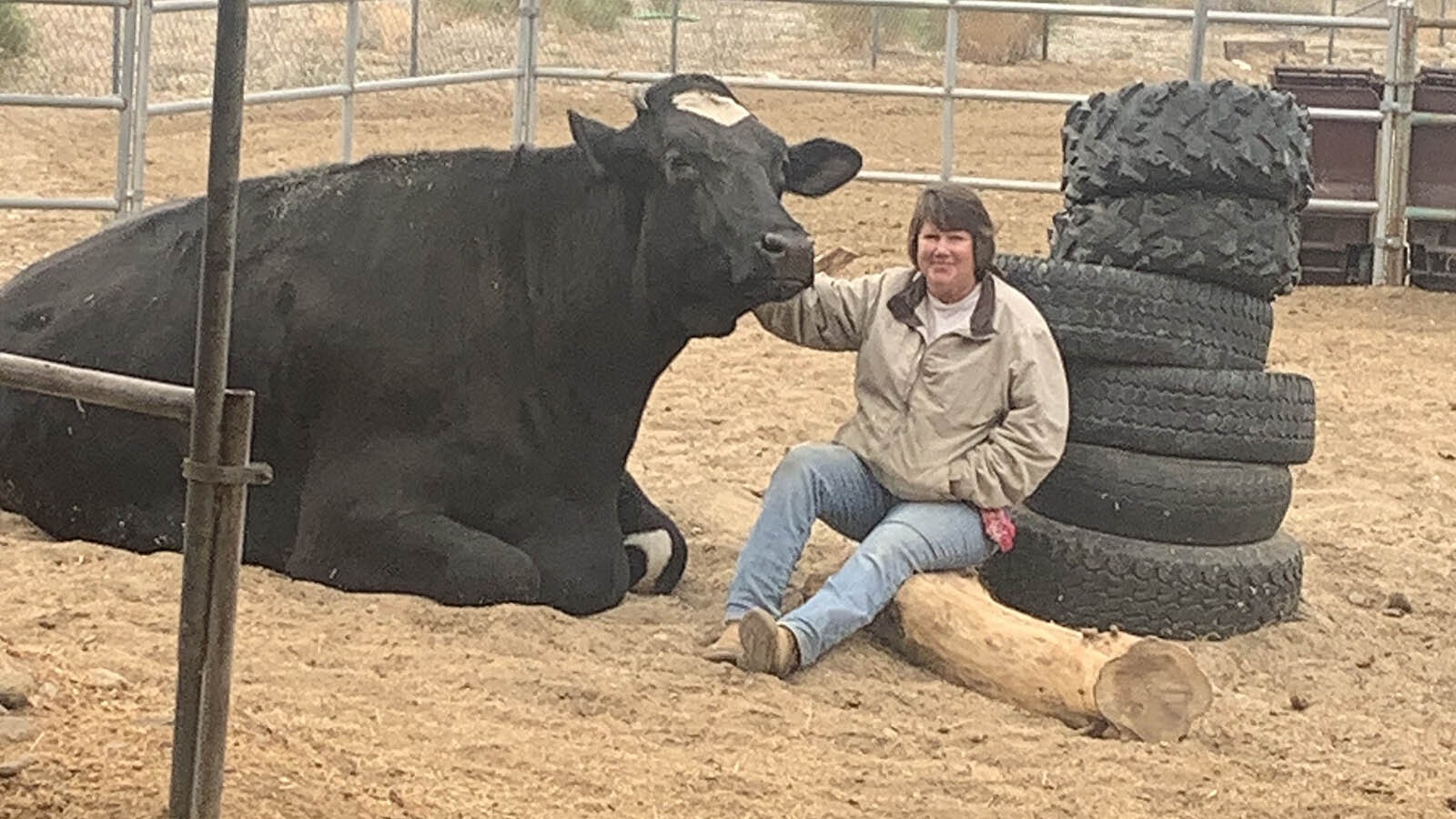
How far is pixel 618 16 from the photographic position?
27.6 m

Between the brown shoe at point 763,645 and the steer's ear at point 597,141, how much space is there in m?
1.53

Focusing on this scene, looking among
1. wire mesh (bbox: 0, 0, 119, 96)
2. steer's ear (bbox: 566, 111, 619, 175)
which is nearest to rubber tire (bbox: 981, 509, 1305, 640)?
steer's ear (bbox: 566, 111, 619, 175)

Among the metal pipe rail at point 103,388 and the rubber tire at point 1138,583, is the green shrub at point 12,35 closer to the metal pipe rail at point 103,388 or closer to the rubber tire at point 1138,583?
the rubber tire at point 1138,583

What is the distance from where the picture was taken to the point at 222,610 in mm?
3645

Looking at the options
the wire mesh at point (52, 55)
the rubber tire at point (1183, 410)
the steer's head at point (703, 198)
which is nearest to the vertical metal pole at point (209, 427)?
the steer's head at point (703, 198)

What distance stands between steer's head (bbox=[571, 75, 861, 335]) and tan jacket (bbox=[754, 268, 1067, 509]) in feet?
1.24

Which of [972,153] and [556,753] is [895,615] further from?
[972,153]

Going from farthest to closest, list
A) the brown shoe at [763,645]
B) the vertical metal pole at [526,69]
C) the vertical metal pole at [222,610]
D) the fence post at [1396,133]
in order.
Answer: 1. the vertical metal pole at [526,69]
2. the fence post at [1396,133]
3. the brown shoe at [763,645]
4. the vertical metal pole at [222,610]

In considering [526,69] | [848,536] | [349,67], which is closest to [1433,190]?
[526,69]

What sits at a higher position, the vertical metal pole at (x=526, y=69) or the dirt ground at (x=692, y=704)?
the vertical metal pole at (x=526, y=69)

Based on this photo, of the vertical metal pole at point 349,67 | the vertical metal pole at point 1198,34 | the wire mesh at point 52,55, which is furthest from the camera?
the wire mesh at point 52,55

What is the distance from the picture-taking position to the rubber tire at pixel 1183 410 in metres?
6.50

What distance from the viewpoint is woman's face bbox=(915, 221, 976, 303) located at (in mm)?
6184

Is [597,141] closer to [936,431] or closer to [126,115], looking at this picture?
[936,431]
